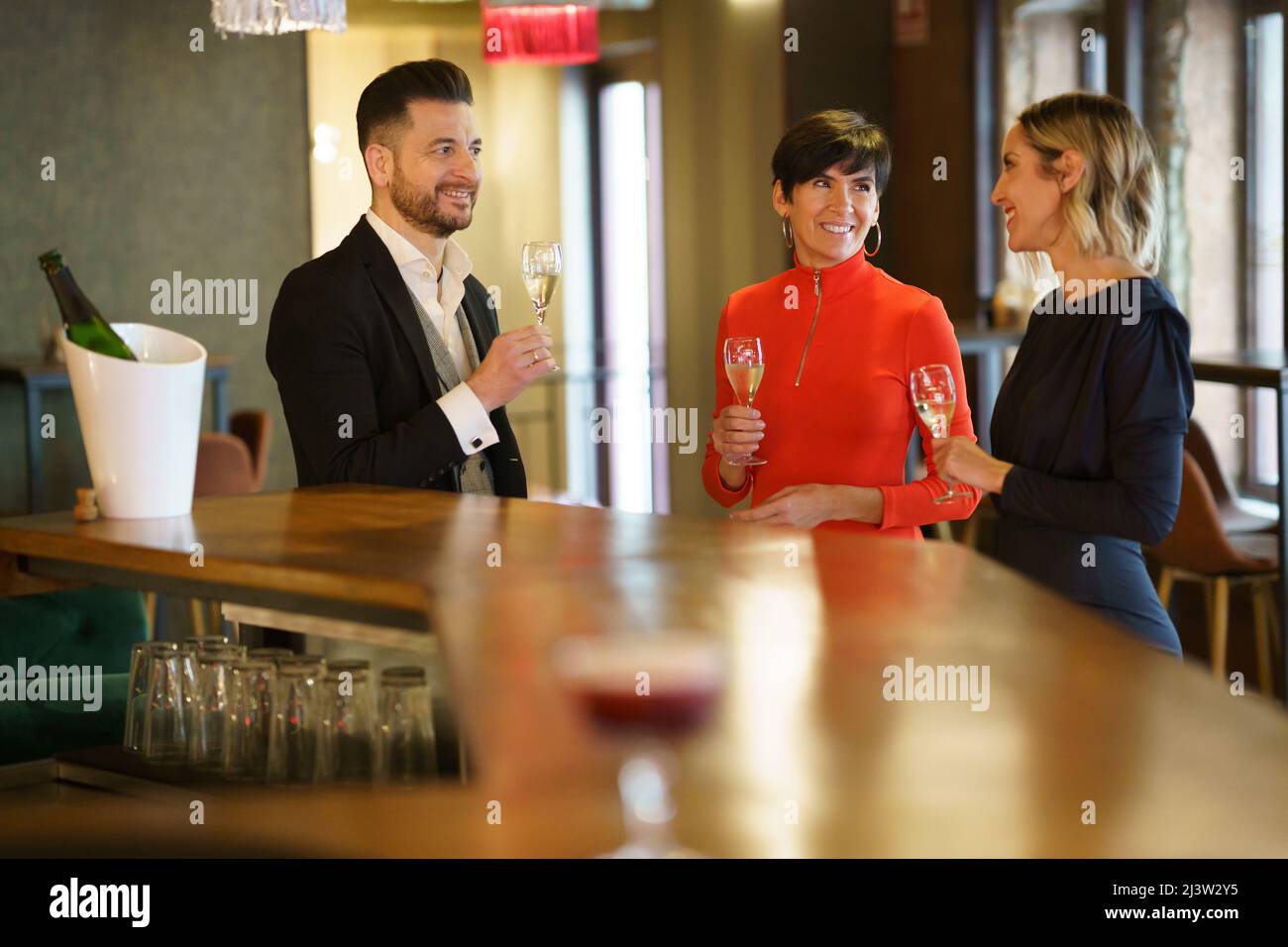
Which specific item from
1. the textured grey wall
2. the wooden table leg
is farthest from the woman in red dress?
the textured grey wall

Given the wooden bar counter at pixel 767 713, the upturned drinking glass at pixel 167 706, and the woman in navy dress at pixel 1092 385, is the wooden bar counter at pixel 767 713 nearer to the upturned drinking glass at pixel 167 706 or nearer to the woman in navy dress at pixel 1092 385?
the upturned drinking glass at pixel 167 706

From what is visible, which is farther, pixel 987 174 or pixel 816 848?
pixel 987 174

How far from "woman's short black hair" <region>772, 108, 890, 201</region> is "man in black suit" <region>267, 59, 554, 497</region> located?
54cm

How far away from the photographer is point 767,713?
→ 123 centimetres

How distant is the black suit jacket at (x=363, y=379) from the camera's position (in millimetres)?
2471

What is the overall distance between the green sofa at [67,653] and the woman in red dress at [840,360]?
38.8 inches

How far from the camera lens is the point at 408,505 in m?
2.10

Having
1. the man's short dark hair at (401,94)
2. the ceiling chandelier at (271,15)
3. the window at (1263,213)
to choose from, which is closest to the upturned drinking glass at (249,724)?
the man's short dark hair at (401,94)

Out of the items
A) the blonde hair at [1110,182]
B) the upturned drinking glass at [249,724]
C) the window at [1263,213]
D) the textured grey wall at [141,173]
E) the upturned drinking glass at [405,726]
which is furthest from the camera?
the textured grey wall at [141,173]

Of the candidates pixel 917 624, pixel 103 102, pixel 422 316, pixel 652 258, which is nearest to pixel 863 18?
pixel 652 258
